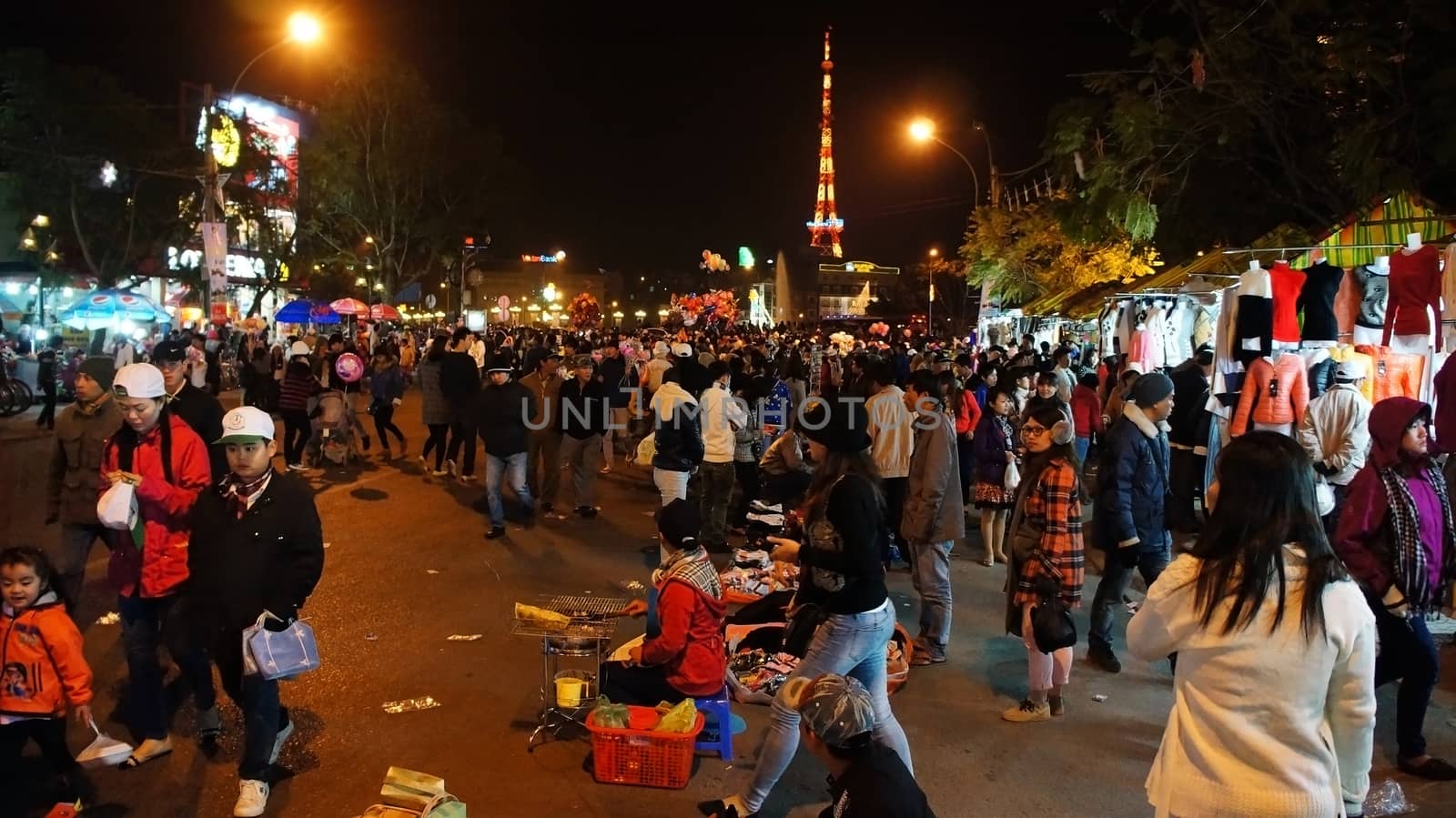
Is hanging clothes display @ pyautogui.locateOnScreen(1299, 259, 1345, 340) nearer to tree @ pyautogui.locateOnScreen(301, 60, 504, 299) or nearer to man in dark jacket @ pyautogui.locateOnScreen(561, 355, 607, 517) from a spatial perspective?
man in dark jacket @ pyautogui.locateOnScreen(561, 355, 607, 517)

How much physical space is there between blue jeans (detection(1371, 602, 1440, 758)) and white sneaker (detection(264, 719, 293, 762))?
5.31 metres

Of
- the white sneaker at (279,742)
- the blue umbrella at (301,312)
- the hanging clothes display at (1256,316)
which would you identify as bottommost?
the white sneaker at (279,742)

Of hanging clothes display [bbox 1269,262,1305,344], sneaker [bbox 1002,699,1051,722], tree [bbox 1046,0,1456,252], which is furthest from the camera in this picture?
tree [bbox 1046,0,1456,252]

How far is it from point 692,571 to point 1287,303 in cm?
603

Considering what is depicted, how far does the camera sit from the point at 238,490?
421 centimetres

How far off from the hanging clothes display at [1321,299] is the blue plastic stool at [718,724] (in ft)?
19.6

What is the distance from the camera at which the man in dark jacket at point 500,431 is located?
31.1ft

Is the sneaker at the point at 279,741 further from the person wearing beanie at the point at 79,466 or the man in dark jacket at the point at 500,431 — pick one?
the man in dark jacket at the point at 500,431

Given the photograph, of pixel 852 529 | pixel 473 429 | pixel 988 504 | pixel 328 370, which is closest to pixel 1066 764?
pixel 852 529

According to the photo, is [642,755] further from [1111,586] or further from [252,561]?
[1111,586]

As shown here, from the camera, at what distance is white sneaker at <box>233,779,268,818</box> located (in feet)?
13.6

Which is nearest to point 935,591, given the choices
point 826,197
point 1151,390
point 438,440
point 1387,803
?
point 1151,390

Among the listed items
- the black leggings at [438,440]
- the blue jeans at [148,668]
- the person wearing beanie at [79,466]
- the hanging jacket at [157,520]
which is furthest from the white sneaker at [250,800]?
the black leggings at [438,440]

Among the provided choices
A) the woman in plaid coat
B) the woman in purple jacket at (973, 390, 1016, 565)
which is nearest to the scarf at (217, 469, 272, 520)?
the woman in plaid coat
